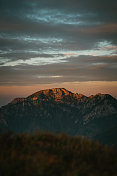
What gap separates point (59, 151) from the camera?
13055mm

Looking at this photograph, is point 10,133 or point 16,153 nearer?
point 16,153

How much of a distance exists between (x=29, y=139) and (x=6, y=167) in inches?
161

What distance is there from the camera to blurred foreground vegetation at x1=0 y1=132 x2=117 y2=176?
1045 centimetres

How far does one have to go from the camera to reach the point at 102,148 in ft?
46.2

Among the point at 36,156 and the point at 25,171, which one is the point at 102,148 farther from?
the point at 25,171

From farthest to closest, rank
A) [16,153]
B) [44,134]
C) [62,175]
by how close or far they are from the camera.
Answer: [44,134] < [16,153] < [62,175]

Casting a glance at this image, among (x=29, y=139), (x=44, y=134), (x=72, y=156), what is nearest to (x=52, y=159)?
(x=72, y=156)

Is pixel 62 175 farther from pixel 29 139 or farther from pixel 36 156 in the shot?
pixel 29 139

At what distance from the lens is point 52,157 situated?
37.5ft

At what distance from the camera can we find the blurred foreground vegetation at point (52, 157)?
1045 centimetres

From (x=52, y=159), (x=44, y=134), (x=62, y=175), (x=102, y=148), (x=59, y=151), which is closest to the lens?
(x=62, y=175)

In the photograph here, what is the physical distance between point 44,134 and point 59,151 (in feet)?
10.2

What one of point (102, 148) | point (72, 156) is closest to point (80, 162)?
point (72, 156)

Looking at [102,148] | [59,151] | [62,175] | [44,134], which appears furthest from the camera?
[44,134]
